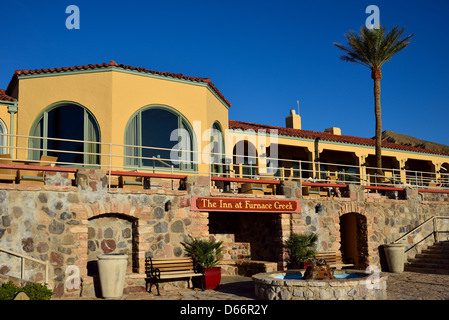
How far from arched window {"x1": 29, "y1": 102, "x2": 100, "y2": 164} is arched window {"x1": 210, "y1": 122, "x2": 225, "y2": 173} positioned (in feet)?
14.7

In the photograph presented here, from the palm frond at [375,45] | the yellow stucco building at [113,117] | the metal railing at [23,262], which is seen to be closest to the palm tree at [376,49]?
the palm frond at [375,45]

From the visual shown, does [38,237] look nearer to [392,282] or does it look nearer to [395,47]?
[392,282]

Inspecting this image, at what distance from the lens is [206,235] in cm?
1449

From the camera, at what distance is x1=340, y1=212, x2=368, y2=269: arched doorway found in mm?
17875

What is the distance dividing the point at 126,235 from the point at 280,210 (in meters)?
5.29

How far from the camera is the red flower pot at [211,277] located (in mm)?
13258

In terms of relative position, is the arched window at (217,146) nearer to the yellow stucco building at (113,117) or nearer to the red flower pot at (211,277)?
the yellow stucco building at (113,117)

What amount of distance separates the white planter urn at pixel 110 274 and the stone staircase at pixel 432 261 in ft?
38.1

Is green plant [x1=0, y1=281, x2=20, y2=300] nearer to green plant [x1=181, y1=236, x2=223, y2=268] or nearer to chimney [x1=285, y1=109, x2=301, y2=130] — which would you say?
green plant [x1=181, y1=236, x2=223, y2=268]

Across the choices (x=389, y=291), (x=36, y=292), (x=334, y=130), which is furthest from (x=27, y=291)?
(x=334, y=130)

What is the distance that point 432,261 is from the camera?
17.7 metres

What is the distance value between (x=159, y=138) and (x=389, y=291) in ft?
29.5

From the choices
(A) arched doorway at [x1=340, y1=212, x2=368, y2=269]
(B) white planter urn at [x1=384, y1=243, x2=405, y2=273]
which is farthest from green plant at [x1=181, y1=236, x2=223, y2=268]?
(B) white planter urn at [x1=384, y1=243, x2=405, y2=273]

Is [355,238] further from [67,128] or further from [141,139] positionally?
[67,128]
